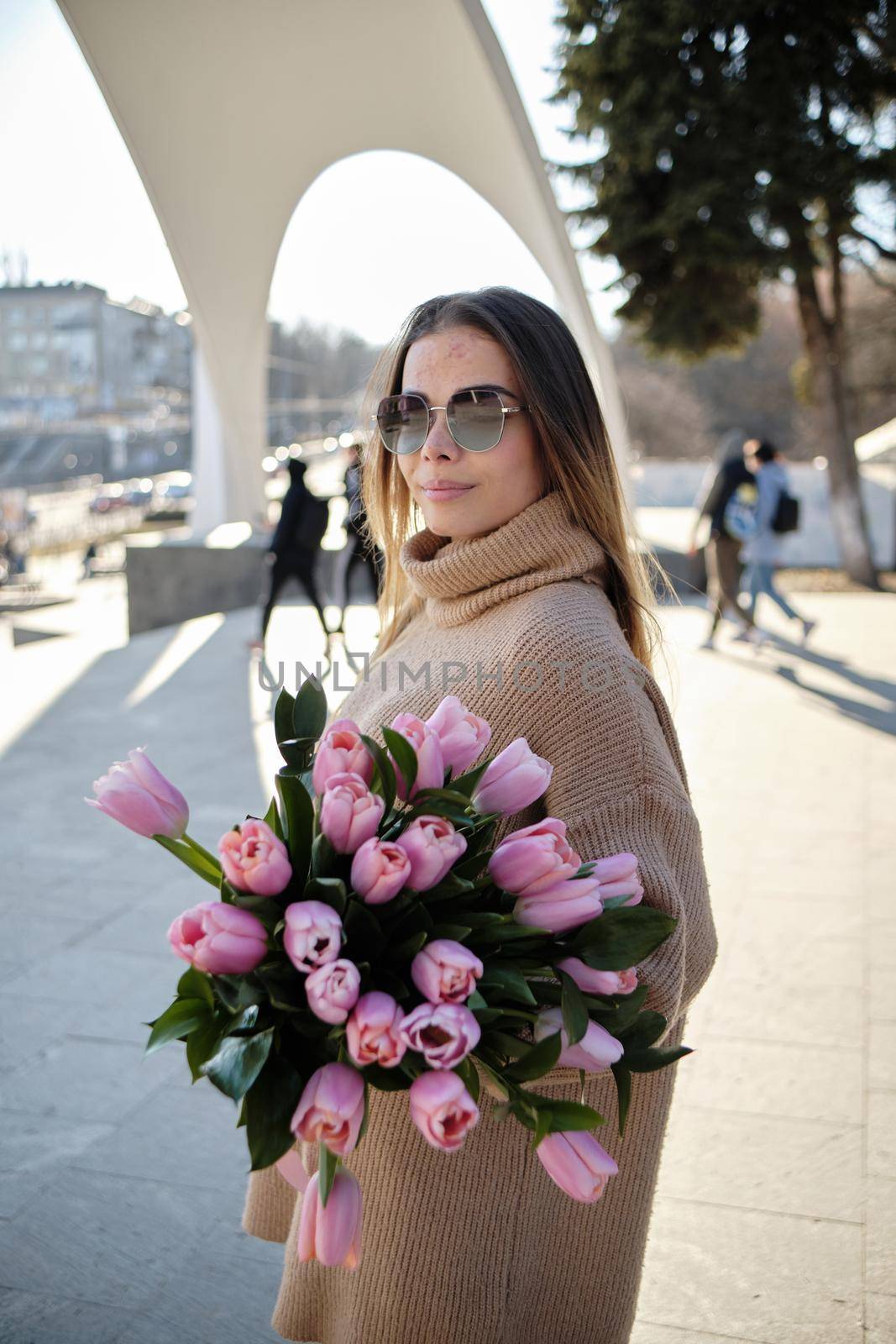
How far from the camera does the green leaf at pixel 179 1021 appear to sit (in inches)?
44.7

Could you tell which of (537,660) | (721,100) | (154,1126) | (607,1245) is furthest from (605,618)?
(721,100)

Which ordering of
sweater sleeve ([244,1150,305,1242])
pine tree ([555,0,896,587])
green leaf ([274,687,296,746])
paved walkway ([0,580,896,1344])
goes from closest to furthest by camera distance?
green leaf ([274,687,296,746]) < sweater sleeve ([244,1150,305,1242]) < paved walkway ([0,580,896,1344]) < pine tree ([555,0,896,587])

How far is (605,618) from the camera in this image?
5.25 ft

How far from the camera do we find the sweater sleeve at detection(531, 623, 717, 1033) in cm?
142

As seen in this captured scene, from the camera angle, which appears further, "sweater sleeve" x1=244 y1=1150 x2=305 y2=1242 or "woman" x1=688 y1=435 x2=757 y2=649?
"woman" x1=688 y1=435 x2=757 y2=649

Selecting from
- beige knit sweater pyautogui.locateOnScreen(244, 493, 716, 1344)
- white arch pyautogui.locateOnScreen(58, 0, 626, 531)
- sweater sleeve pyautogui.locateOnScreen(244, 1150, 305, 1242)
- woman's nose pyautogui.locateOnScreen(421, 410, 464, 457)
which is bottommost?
sweater sleeve pyautogui.locateOnScreen(244, 1150, 305, 1242)

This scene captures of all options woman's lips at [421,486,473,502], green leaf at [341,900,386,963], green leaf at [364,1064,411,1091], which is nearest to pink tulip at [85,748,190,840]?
green leaf at [341,900,386,963]

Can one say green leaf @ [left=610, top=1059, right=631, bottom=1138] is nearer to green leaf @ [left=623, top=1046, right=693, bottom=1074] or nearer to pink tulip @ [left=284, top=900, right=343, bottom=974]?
green leaf @ [left=623, top=1046, right=693, bottom=1074]

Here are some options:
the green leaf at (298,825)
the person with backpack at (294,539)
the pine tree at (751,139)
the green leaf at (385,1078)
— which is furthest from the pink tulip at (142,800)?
the pine tree at (751,139)

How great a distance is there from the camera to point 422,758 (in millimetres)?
1216

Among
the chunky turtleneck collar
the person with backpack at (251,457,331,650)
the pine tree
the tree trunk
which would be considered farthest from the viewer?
the tree trunk

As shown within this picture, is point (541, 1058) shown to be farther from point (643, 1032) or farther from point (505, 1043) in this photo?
point (643, 1032)

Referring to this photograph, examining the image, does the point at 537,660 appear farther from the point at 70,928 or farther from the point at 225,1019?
the point at 70,928

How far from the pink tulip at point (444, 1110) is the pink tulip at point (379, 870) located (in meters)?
0.17
